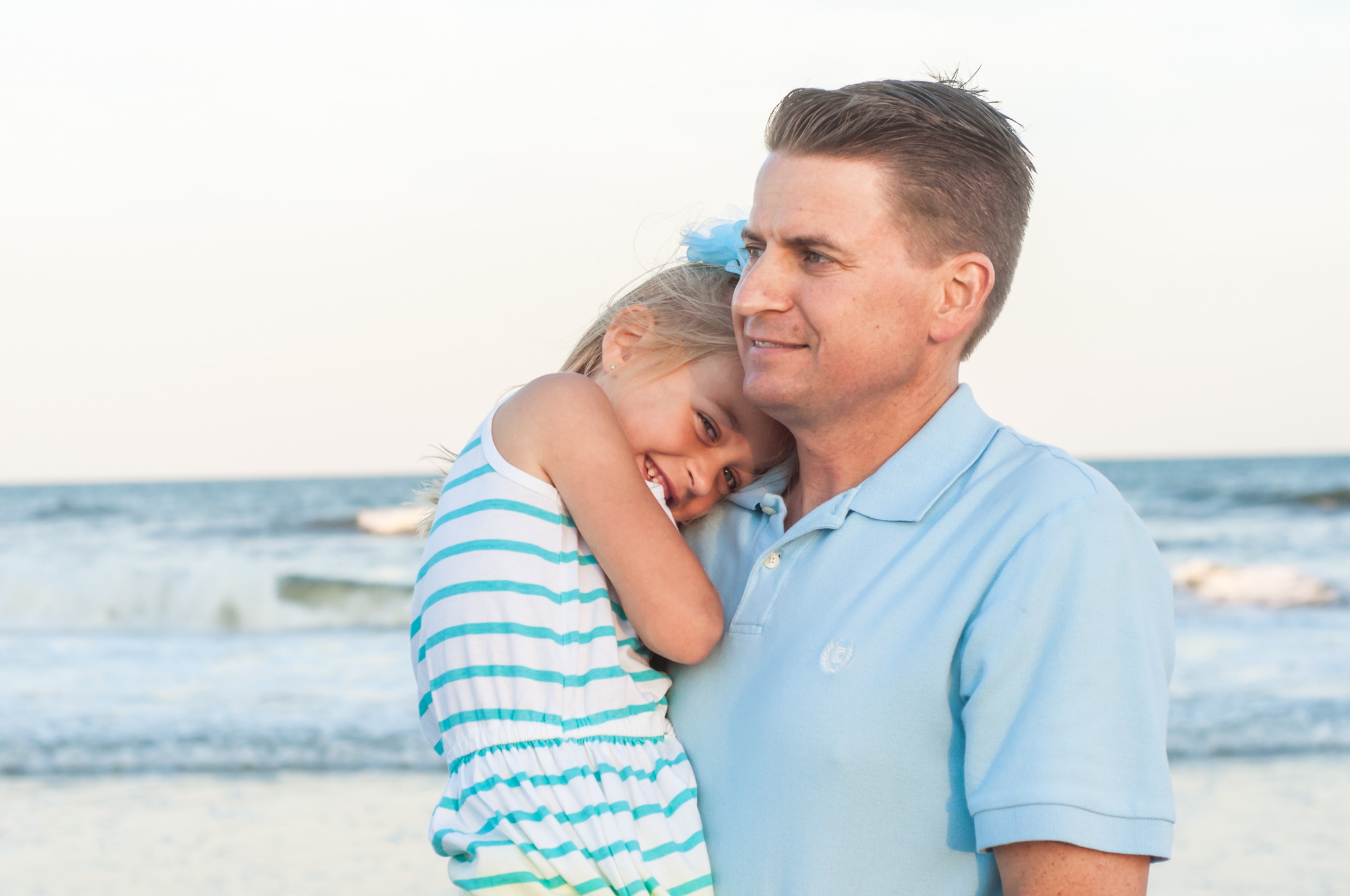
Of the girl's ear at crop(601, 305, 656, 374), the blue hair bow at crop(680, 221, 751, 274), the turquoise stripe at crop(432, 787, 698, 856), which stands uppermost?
the blue hair bow at crop(680, 221, 751, 274)

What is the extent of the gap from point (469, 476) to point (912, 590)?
0.78m

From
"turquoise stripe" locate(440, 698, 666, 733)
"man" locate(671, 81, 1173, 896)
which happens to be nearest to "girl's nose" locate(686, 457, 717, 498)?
"man" locate(671, 81, 1173, 896)

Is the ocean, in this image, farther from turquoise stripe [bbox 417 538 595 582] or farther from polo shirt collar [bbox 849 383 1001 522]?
polo shirt collar [bbox 849 383 1001 522]

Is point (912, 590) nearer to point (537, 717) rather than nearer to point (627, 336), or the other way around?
point (537, 717)

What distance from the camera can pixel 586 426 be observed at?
1.98 m

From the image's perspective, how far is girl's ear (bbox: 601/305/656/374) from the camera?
229cm

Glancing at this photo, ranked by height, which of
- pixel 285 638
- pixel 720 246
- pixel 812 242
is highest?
pixel 812 242

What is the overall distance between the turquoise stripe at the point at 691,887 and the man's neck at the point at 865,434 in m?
0.65

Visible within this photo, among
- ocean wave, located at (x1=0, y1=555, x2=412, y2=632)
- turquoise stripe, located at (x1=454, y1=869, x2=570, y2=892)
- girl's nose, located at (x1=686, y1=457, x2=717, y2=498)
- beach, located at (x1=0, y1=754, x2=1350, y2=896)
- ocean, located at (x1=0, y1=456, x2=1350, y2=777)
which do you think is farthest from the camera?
ocean wave, located at (x1=0, y1=555, x2=412, y2=632)

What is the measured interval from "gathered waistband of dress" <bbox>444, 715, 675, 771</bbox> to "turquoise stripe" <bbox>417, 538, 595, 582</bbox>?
0.27 meters

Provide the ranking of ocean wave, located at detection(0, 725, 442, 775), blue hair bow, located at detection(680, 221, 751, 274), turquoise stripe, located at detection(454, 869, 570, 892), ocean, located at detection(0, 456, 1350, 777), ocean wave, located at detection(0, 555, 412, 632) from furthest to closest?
ocean wave, located at detection(0, 555, 412, 632) → ocean, located at detection(0, 456, 1350, 777) → ocean wave, located at detection(0, 725, 442, 775) → blue hair bow, located at detection(680, 221, 751, 274) → turquoise stripe, located at detection(454, 869, 570, 892)

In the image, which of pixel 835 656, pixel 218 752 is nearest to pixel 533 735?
pixel 835 656

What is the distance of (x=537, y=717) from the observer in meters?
1.84

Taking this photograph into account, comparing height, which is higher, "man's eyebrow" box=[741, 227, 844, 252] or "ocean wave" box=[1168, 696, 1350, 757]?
"man's eyebrow" box=[741, 227, 844, 252]
